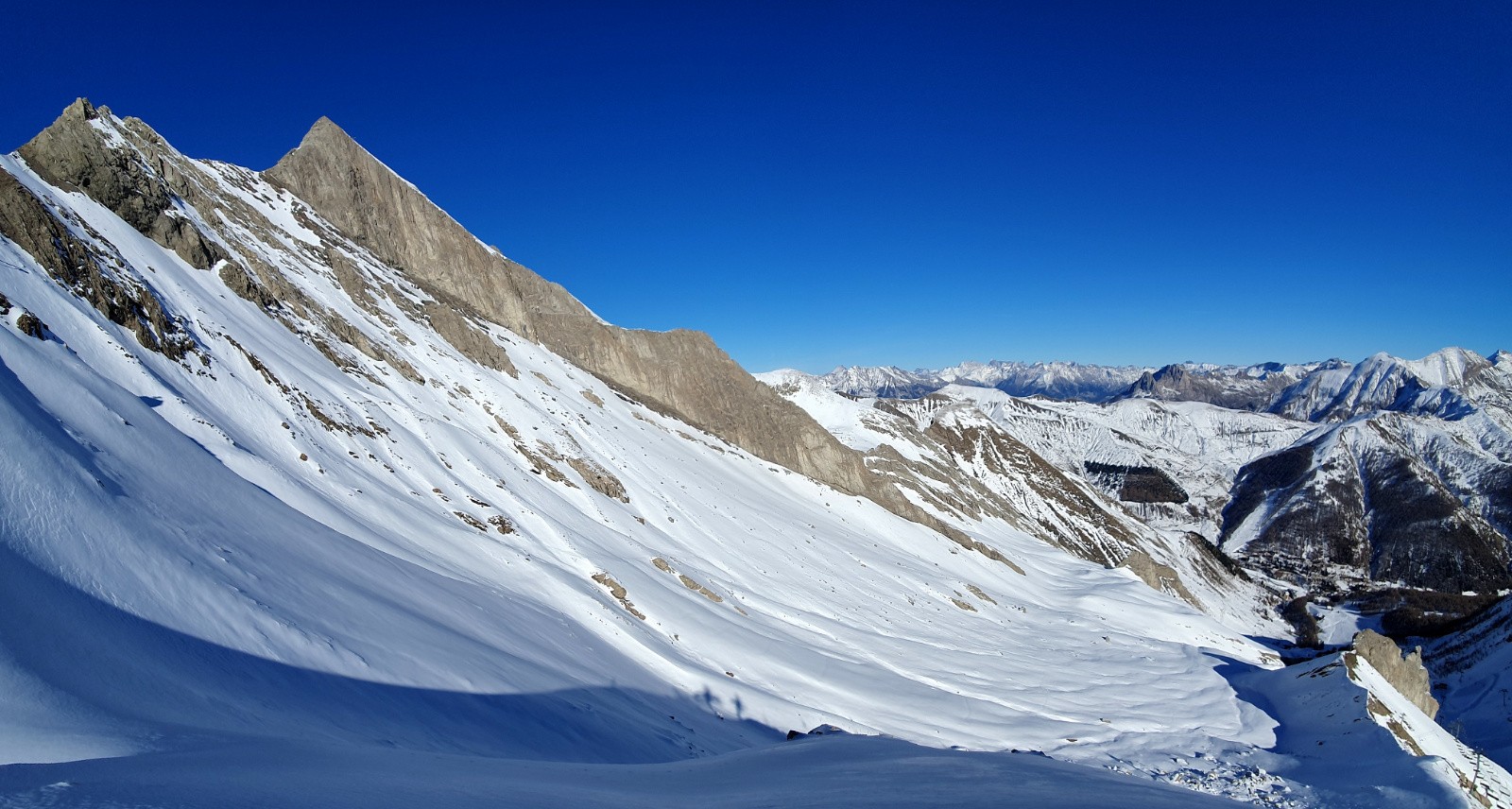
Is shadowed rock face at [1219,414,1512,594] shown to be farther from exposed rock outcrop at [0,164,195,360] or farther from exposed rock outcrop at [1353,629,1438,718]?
exposed rock outcrop at [0,164,195,360]

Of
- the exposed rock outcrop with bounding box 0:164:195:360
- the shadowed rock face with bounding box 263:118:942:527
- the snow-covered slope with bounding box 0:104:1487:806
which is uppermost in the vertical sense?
the shadowed rock face with bounding box 263:118:942:527

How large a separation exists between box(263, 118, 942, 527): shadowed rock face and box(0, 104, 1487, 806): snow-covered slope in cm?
950

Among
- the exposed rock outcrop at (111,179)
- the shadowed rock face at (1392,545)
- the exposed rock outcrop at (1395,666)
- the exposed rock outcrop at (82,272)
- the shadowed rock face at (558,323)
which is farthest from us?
the shadowed rock face at (1392,545)

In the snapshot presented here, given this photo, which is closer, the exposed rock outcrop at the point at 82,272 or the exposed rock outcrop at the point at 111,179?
the exposed rock outcrop at the point at 82,272

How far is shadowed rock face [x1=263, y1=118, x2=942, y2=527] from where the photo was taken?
64.6m

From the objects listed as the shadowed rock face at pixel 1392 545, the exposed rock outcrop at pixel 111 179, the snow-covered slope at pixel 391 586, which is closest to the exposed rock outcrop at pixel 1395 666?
the snow-covered slope at pixel 391 586

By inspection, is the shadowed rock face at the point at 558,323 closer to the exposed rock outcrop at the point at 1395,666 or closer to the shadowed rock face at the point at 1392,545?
the exposed rock outcrop at the point at 1395,666

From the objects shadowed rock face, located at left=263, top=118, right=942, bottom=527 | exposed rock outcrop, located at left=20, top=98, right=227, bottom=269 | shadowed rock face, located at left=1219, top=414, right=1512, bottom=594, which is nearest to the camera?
exposed rock outcrop, located at left=20, top=98, right=227, bottom=269

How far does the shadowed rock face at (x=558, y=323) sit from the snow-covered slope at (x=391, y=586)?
9495mm

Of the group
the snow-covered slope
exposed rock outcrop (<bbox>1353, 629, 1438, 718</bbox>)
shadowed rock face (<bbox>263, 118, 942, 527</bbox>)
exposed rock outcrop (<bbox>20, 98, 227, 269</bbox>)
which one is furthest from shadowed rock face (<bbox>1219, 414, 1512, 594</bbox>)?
exposed rock outcrop (<bbox>20, 98, 227, 269</bbox>)

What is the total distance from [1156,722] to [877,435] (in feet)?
273

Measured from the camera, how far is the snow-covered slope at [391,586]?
20.9 ft

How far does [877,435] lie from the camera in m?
115

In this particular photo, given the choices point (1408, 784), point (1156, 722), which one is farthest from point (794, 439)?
point (1408, 784)
